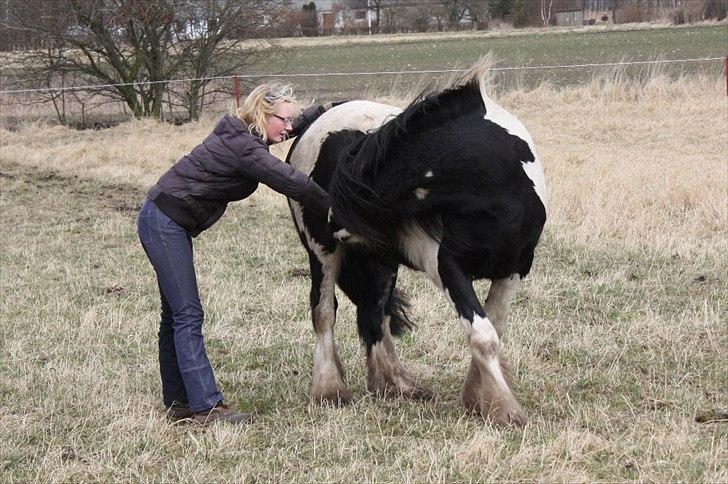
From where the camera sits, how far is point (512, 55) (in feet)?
135

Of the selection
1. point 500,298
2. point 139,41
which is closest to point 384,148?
point 500,298

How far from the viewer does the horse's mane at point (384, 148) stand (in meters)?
4.71

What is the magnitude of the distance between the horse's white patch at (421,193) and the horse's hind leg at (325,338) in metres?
0.99

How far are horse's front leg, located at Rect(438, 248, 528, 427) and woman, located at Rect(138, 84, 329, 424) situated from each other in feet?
2.47

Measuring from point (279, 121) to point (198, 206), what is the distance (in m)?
0.61

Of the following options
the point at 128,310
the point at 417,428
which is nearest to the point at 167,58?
the point at 128,310

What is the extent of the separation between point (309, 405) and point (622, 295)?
3.08 m

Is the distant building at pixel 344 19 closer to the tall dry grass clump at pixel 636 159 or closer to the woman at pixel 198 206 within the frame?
the tall dry grass clump at pixel 636 159

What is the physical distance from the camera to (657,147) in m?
15.6

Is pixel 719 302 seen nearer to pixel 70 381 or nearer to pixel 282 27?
pixel 70 381

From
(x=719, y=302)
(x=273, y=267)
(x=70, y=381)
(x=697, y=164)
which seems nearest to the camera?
(x=70, y=381)

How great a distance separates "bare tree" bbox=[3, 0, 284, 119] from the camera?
22.6 meters

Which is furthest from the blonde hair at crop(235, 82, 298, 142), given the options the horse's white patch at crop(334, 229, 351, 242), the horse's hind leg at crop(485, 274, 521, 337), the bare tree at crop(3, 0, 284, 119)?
the bare tree at crop(3, 0, 284, 119)

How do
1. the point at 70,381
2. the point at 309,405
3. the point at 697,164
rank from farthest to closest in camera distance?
the point at 697,164
the point at 70,381
the point at 309,405
